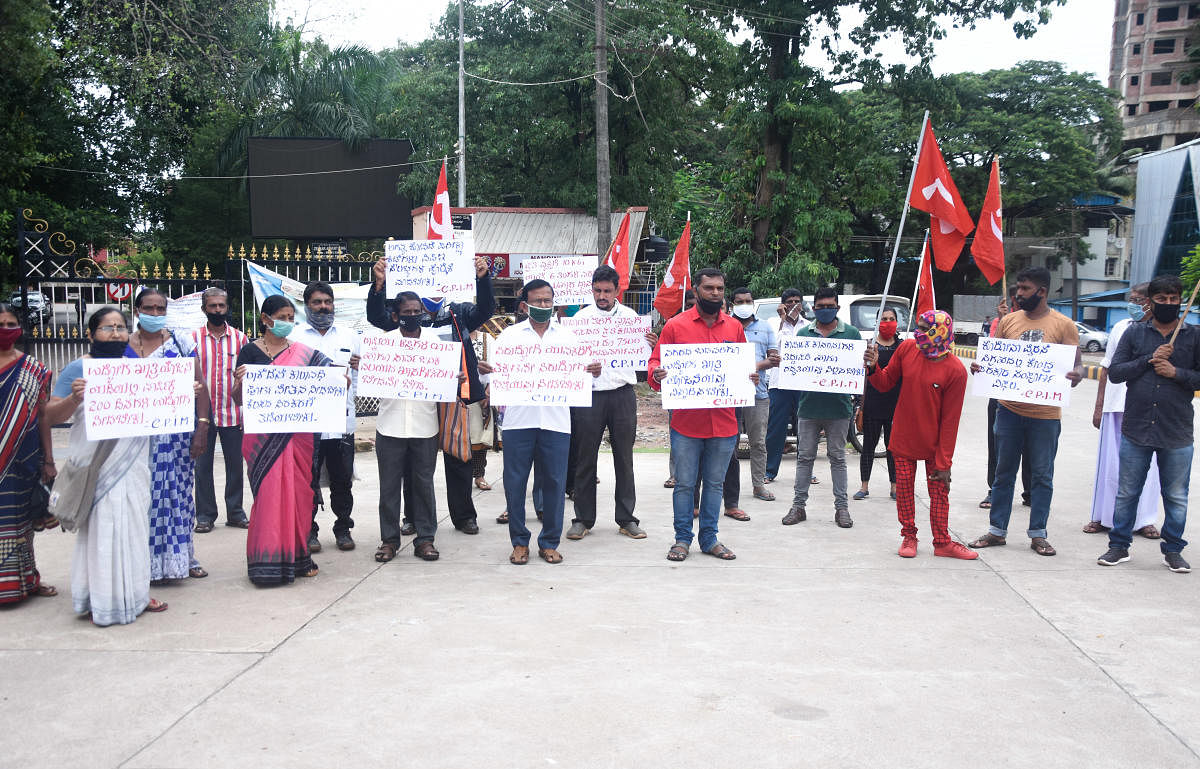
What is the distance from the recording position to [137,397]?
5.34 metres

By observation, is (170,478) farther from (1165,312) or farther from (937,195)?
(1165,312)

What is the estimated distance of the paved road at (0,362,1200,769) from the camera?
379 centimetres

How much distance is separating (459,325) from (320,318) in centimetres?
103

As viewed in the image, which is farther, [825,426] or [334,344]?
[825,426]

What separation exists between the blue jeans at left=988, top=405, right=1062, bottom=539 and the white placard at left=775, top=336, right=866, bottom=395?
113 cm

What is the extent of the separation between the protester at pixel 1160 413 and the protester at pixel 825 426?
6.76ft

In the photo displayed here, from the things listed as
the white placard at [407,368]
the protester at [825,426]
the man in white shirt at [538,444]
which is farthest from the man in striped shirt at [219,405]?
the protester at [825,426]

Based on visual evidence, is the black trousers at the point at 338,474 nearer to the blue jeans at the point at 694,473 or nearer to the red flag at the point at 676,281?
the blue jeans at the point at 694,473

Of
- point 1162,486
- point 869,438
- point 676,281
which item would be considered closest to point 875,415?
point 869,438

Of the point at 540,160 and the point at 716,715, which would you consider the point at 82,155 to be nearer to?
the point at 540,160

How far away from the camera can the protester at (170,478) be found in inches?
233

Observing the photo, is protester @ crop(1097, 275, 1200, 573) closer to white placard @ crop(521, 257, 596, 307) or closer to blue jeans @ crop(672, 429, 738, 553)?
blue jeans @ crop(672, 429, 738, 553)

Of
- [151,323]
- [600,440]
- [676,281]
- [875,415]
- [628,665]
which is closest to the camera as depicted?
[628,665]

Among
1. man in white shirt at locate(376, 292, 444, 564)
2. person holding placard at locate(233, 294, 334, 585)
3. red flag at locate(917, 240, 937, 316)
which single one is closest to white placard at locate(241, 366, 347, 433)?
person holding placard at locate(233, 294, 334, 585)
